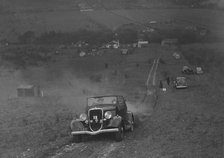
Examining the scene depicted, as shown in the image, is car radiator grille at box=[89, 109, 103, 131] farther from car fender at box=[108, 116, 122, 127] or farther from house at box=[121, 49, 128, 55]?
house at box=[121, 49, 128, 55]

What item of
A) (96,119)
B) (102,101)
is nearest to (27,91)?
(102,101)

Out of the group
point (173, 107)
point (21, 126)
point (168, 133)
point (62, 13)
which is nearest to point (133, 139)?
point (168, 133)

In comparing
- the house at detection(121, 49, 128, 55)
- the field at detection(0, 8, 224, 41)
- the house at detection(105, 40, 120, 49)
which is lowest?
the house at detection(121, 49, 128, 55)

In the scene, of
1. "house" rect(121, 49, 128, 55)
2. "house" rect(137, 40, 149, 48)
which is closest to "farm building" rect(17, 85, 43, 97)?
"house" rect(121, 49, 128, 55)

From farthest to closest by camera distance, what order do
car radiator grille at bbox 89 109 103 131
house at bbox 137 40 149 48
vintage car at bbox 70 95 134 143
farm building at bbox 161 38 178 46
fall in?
farm building at bbox 161 38 178 46, house at bbox 137 40 149 48, car radiator grille at bbox 89 109 103 131, vintage car at bbox 70 95 134 143

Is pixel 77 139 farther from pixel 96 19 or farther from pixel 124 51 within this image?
pixel 96 19

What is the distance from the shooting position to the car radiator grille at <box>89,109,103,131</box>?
92.5ft

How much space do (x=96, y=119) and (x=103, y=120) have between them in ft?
1.35

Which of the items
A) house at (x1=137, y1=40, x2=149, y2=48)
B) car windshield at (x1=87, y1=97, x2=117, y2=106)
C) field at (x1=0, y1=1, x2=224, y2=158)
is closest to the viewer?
field at (x1=0, y1=1, x2=224, y2=158)

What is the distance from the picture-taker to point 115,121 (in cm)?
2786

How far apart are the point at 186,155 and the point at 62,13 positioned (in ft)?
398

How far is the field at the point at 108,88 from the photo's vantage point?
2605 cm

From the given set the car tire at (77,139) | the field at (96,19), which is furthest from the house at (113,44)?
the car tire at (77,139)

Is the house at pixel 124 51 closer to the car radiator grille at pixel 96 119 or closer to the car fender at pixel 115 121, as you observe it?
the car radiator grille at pixel 96 119
